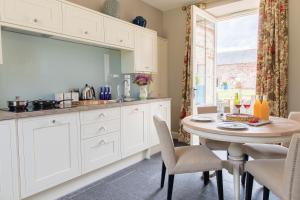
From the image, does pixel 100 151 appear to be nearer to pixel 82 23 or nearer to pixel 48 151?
pixel 48 151

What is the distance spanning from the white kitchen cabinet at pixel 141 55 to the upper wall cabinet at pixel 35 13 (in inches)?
47.6

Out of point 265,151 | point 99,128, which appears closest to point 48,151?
point 99,128

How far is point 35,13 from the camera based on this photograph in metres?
1.88

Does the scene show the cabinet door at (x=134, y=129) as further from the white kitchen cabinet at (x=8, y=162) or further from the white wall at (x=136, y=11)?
the white wall at (x=136, y=11)

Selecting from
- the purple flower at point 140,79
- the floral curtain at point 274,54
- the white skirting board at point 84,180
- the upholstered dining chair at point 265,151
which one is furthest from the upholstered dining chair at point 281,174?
the purple flower at point 140,79

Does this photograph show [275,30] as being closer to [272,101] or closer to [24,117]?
[272,101]

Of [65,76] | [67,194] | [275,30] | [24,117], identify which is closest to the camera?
[24,117]

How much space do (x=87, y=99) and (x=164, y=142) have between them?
132cm

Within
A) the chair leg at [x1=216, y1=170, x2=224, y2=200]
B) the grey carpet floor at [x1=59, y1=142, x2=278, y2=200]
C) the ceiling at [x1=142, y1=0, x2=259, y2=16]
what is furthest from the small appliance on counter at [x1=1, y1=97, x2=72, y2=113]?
the ceiling at [x1=142, y1=0, x2=259, y2=16]

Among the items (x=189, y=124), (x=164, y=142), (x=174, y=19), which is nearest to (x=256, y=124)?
(x=189, y=124)

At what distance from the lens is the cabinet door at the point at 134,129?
263 cm

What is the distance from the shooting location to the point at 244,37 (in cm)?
552

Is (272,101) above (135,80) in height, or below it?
below

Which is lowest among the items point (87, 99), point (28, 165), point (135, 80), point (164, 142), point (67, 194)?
point (67, 194)
